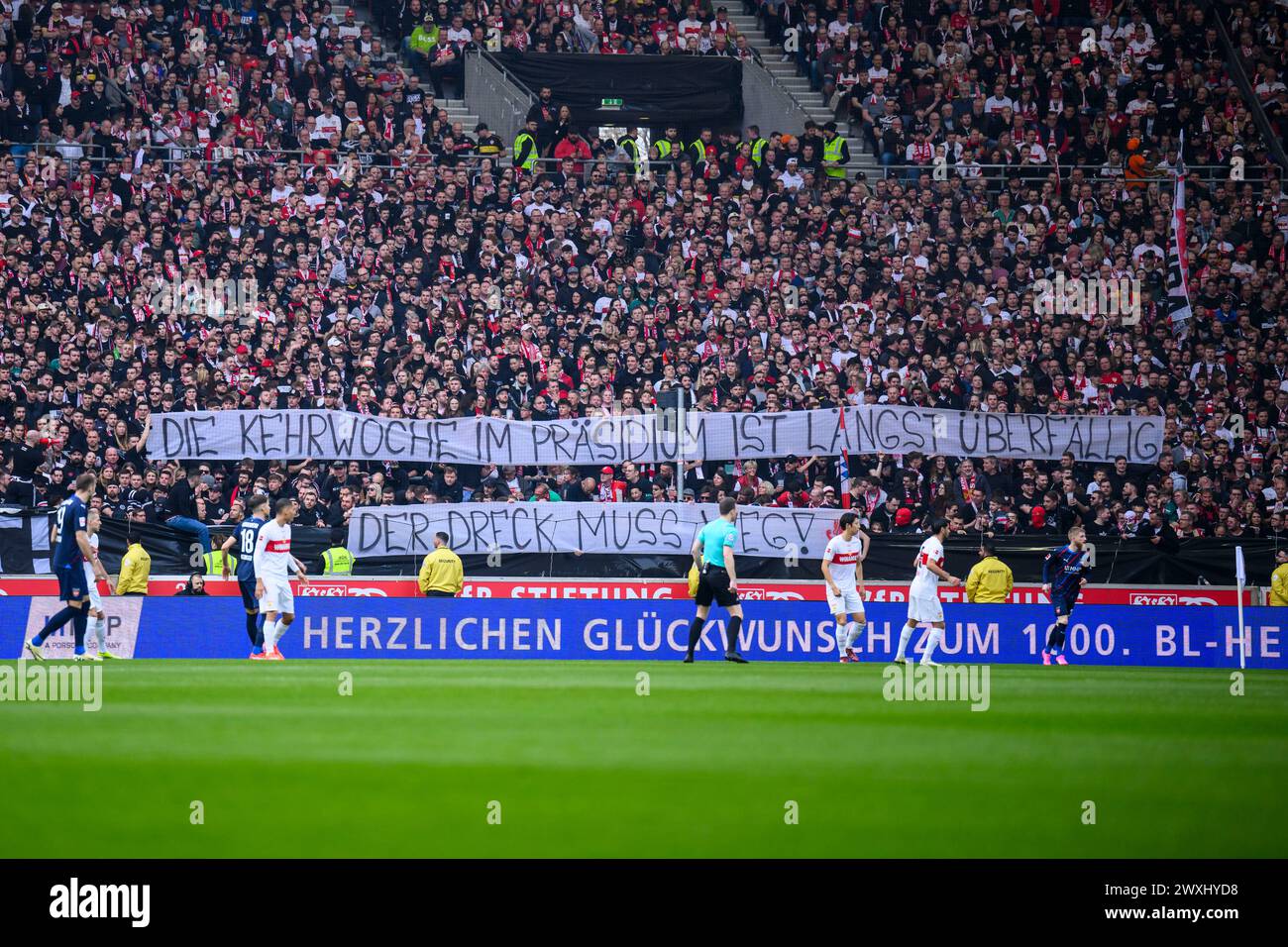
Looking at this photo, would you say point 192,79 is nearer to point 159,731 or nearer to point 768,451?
point 768,451

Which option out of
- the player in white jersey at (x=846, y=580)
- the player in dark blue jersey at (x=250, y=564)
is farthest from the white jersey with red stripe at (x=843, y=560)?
the player in dark blue jersey at (x=250, y=564)

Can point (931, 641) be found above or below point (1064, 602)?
below

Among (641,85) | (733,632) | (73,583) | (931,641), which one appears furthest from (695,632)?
(641,85)

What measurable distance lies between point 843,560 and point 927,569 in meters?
1.36

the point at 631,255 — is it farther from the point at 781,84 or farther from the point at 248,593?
the point at 248,593

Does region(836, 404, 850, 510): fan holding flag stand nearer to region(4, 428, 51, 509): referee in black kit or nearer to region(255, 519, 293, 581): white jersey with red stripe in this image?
region(255, 519, 293, 581): white jersey with red stripe

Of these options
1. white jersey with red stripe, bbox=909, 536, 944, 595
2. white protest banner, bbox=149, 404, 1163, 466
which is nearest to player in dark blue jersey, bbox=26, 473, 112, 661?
white protest banner, bbox=149, 404, 1163, 466

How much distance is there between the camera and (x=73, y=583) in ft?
65.2

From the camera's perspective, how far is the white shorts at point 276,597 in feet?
70.5

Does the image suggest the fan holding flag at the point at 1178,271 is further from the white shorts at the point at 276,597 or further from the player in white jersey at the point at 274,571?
the white shorts at the point at 276,597

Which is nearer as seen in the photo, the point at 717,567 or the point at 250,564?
the point at 717,567

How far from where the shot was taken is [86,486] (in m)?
19.7

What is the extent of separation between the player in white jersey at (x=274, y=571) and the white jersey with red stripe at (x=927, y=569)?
8.00 m

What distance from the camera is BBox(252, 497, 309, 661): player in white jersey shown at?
21.4 meters
